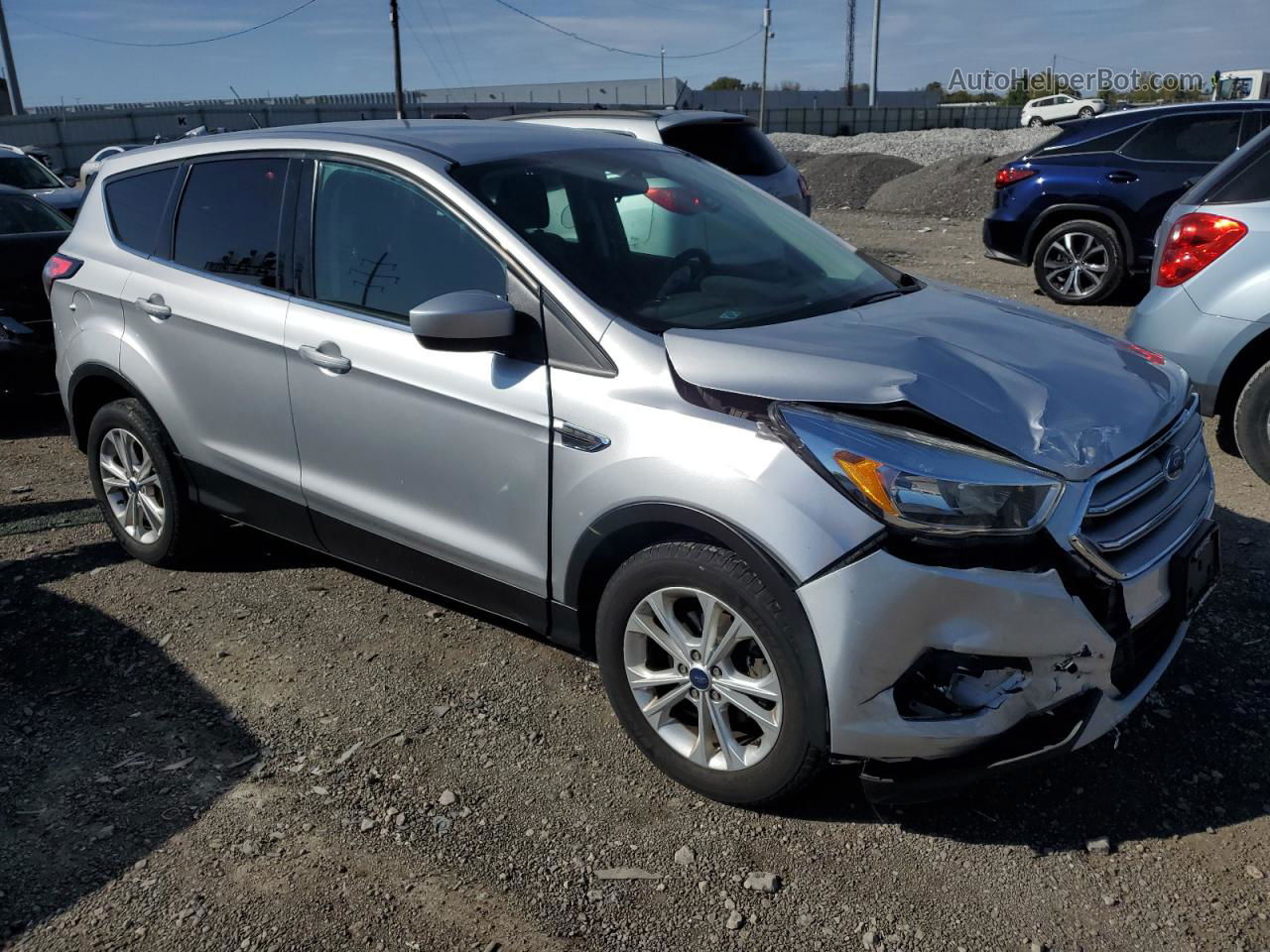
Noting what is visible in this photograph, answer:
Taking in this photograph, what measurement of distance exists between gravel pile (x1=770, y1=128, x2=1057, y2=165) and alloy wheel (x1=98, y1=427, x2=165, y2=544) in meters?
23.8

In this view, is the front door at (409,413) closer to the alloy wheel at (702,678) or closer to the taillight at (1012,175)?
the alloy wheel at (702,678)

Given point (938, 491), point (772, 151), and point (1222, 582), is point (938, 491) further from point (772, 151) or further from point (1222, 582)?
point (772, 151)

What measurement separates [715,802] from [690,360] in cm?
127

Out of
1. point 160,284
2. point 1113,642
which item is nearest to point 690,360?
point 1113,642

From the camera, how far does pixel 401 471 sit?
11.8 ft

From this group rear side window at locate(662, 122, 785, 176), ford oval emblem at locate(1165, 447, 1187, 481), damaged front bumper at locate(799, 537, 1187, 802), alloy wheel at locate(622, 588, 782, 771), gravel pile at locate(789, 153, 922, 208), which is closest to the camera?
damaged front bumper at locate(799, 537, 1187, 802)

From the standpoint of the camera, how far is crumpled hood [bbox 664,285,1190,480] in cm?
276

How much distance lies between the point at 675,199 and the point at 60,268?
279cm

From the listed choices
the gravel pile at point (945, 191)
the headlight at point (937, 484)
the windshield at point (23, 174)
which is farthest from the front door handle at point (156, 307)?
the gravel pile at point (945, 191)

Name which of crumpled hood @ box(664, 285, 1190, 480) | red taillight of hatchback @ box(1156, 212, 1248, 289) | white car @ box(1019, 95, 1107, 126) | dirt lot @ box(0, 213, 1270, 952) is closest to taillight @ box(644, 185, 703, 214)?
crumpled hood @ box(664, 285, 1190, 480)

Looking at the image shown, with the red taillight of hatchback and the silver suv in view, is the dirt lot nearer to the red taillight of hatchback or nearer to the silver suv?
the silver suv

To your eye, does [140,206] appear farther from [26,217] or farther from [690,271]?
[26,217]

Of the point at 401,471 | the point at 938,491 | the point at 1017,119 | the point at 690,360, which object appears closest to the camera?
the point at 938,491

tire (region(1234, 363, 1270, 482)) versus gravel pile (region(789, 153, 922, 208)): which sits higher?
gravel pile (region(789, 153, 922, 208))
